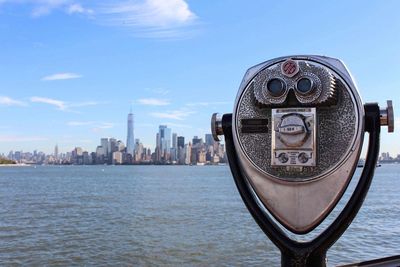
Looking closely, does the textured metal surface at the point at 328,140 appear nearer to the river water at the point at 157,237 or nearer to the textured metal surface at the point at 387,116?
the textured metal surface at the point at 387,116

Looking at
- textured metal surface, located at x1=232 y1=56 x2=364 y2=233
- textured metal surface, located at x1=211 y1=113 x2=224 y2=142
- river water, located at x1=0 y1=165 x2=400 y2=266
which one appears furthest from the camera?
river water, located at x1=0 y1=165 x2=400 y2=266

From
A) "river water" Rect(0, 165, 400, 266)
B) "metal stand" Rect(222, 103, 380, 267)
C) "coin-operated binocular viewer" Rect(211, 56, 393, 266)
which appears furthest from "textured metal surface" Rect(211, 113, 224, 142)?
"river water" Rect(0, 165, 400, 266)

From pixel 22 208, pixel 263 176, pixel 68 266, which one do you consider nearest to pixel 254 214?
pixel 263 176

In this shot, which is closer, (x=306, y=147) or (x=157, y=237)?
(x=306, y=147)

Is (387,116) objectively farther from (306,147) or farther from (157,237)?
(157,237)

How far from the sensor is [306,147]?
5.60 feet

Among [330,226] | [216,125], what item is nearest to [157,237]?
[216,125]

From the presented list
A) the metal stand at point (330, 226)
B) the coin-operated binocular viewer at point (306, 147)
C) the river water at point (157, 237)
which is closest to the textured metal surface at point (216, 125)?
the coin-operated binocular viewer at point (306, 147)

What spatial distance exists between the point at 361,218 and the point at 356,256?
28.0 feet

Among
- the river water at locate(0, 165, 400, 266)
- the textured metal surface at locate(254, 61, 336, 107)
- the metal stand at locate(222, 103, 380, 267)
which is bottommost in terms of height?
the river water at locate(0, 165, 400, 266)

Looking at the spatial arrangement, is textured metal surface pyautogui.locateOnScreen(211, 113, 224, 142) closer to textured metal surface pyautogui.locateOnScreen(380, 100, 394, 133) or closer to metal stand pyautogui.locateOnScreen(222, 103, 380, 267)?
metal stand pyautogui.locateOnScreen(222, 103, 380, 267)

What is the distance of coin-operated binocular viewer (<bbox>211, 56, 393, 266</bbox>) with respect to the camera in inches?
66.4

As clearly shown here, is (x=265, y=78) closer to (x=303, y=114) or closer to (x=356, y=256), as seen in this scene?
(x=303, y=114)

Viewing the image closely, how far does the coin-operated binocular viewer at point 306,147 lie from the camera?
1.69 meters
